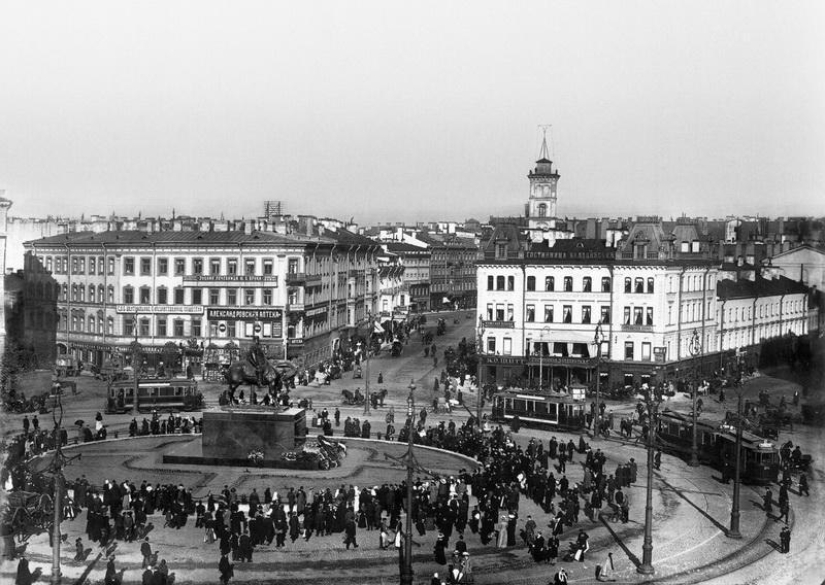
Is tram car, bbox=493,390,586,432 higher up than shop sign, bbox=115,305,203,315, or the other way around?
shop sign, bbox=115,305,203,315

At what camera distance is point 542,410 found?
167ft

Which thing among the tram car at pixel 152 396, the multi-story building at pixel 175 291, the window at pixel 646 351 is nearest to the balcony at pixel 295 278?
the multi-story building at pixel 175 291

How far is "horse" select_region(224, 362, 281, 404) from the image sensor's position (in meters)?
39.9

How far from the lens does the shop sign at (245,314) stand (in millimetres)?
68938

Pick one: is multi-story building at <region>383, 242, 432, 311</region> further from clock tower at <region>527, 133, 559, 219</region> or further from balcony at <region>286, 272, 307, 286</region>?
balcony at <region>286, 272, 307, 286</region>

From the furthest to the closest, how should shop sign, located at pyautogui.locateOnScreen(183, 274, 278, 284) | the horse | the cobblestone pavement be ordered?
shop sign, located at pyautogui.locateOnScreen(183, 274, 278, 284), the horse, the cobblestone pavement

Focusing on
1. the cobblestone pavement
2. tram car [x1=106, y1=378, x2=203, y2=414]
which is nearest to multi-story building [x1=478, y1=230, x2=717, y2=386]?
tram car [x1=106, y1=378, x2=203, y2=414]

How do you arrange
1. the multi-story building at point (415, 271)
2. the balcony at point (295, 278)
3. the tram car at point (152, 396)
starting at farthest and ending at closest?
1. the multi-story building at point (415, 271)
2. the balcony at point (295, 278)
3. the tram car at point (152, 396)

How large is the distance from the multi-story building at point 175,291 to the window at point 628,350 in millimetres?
22573

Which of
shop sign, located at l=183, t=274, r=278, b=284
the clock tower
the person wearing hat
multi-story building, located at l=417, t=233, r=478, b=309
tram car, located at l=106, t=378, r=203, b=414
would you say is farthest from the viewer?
multi-story building, located at l=417, t=233, r=478, b=309

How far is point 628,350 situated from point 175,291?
32.0 metres

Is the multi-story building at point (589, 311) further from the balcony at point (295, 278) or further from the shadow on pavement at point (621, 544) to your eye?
the shadow on pavement at point (621, 544)

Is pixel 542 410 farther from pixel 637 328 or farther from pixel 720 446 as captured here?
pixel 637 328

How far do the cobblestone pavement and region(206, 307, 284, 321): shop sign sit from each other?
26.4 metres
